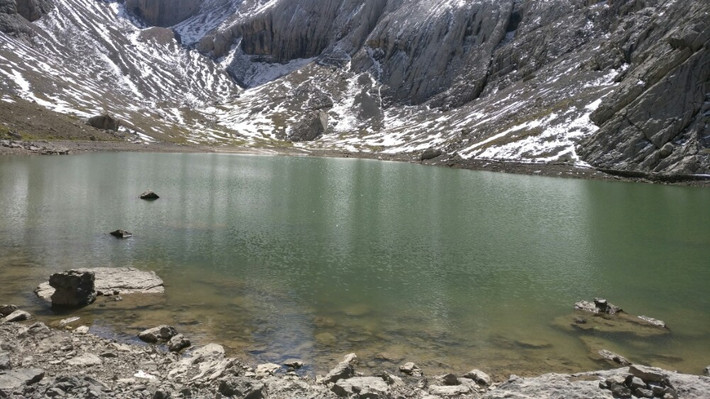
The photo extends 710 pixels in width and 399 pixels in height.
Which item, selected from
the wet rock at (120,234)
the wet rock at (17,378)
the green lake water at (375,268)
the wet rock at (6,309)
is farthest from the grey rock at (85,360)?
the wet rock at (120,234)

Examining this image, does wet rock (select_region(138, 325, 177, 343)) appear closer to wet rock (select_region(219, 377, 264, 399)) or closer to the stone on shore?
the stone on shore

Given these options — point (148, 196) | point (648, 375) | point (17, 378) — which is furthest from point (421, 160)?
point (17, 378)

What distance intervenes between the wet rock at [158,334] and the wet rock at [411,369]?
28.6 feet

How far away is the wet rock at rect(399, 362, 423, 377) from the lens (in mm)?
16578

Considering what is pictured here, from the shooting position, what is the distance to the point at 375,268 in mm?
30062

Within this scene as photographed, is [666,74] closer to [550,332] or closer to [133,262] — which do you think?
[550,332]

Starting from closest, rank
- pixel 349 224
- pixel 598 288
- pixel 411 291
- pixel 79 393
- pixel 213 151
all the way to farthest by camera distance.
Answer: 1. pixel 79 393
2. pixel 411 291
3. pixel 598 288
4. pixel 349 224
5. pixel 213 151

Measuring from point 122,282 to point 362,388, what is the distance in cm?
1609

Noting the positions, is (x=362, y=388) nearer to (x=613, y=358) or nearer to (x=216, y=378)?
(x=216, y=378)

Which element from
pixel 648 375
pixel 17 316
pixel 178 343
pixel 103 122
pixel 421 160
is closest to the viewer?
pixel 648 375

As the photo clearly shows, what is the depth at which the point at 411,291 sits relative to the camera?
85.3 feet

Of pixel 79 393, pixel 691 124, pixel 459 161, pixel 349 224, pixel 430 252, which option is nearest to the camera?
pixel 79 393

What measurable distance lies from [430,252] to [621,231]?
22.6 meters

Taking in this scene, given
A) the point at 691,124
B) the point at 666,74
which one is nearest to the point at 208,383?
the point at 691,124
